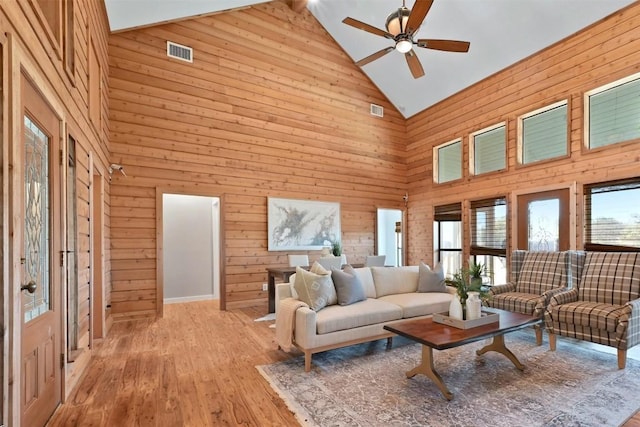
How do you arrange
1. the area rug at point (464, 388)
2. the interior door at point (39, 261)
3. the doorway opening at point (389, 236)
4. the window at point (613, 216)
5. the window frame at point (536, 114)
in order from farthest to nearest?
1. the doorway opening at point (389, 236)
2. the window frame at point (536, 114)
3. the window at point (613, 216)
4. the area rug at point (464, 388)
5. the interior door at point (39, 261)

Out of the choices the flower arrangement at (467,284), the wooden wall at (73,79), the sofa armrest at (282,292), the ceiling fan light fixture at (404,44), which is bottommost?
the sofa armrest at (282,292)

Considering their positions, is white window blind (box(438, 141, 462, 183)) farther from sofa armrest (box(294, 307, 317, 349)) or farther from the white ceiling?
sofa armrest (box(294, 307, 317, 349))

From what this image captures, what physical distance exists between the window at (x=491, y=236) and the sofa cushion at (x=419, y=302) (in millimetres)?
2396

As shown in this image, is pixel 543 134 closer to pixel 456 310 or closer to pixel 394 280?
pixel 394 280

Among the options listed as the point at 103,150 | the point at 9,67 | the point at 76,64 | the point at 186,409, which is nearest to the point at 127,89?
the point at 103,150

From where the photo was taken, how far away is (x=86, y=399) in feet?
8.42

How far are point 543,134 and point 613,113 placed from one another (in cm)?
96

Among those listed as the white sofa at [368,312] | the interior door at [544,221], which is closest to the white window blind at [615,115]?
the interior door at [544,221]

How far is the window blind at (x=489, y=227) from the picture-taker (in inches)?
236

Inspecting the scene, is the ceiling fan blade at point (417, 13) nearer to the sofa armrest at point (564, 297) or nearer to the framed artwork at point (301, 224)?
the sofa armrest at point (564, 297)

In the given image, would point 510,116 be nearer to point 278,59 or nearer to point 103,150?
point 278,59

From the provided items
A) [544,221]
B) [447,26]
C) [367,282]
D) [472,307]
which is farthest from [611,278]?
[447,26]

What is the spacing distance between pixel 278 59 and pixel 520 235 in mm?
5718

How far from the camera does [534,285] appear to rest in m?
4.34
